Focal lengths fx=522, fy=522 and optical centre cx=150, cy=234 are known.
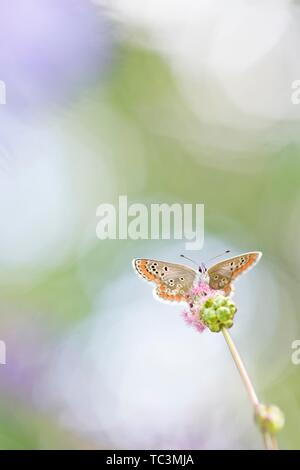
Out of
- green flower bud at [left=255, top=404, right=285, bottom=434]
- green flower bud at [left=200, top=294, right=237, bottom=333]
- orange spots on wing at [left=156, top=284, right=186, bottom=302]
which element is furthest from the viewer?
orange spots on wing at [left=156, top=284, right=186, bottom=302]

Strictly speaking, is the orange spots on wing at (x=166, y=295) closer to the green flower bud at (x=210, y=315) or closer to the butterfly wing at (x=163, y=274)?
the butterfly wing at (x=163, y=274)

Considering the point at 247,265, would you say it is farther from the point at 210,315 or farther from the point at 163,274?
the point at 210,315

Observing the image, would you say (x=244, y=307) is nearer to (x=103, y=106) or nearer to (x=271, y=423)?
(x=103, y=106)

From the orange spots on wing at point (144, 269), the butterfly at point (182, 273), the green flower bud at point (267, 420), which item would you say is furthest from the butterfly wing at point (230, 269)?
the green flower bud at point (267, 420)

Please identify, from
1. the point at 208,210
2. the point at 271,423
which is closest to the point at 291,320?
the point at 208,210

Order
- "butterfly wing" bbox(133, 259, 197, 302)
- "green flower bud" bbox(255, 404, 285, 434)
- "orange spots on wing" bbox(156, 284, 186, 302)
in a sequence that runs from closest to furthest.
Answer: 1. "green flower bud" bbox(255, 404, 285, 434)
2. "orange spots on wing" bbox(156, 284, 186, 302)
3. "butterfly wing" bbox(133, 259, 197, 302)

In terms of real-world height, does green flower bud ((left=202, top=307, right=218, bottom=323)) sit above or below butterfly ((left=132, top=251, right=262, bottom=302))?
below

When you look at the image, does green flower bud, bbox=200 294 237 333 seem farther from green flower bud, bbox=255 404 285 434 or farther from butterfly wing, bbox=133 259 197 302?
butterfly wing, bbox=133 259 197 302

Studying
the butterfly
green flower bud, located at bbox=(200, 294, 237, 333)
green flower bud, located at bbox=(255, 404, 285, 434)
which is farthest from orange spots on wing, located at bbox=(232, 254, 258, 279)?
green flower bud, located at bbox=(255, 404, 285, 434)
